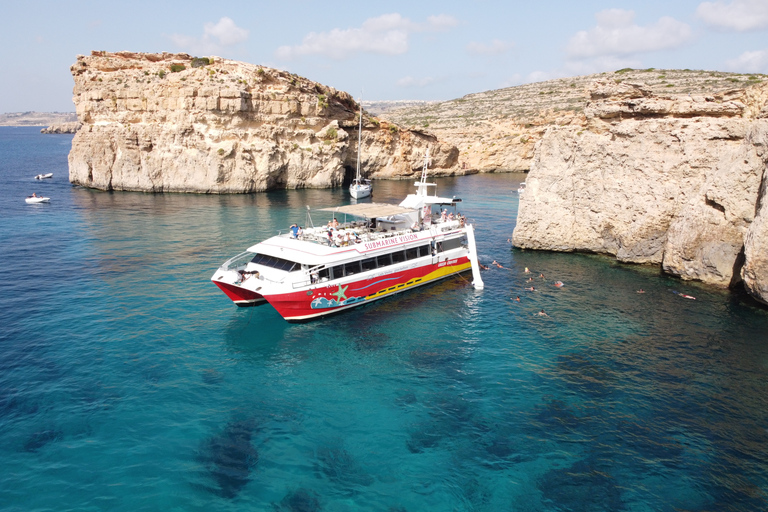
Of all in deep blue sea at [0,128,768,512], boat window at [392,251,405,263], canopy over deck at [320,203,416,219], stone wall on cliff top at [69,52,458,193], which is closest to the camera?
deep blue sea at [0,128,768,512]

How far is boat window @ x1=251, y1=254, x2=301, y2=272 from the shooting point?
27078 millimetres

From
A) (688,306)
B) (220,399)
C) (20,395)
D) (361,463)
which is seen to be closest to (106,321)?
(20,395)

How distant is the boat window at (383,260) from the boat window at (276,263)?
17.6ft

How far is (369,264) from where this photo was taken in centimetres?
2969

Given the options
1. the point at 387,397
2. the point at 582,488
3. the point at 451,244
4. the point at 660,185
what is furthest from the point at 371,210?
the point at 582,488

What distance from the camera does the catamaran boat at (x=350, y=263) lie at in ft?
87.0

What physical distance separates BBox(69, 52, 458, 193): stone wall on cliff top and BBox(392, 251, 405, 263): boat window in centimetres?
4701

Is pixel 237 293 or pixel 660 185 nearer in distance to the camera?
pixel 237 293

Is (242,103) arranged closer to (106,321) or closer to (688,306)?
(106,321)

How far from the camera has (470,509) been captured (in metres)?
14.4

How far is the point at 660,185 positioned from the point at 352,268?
22910 millimetres

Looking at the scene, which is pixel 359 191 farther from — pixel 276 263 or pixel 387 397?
pixel 387 397

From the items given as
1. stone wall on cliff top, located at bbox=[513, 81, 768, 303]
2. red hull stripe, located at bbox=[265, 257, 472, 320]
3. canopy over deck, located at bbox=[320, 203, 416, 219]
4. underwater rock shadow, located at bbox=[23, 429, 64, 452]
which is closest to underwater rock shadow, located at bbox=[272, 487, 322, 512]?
underwater rock shadow, located at bbox=[23, 429, 64, 452]

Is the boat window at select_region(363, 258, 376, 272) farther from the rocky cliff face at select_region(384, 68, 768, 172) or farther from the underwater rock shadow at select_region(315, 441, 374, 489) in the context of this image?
the rocky cliff face at select_region(384, 68, 768, 172)
